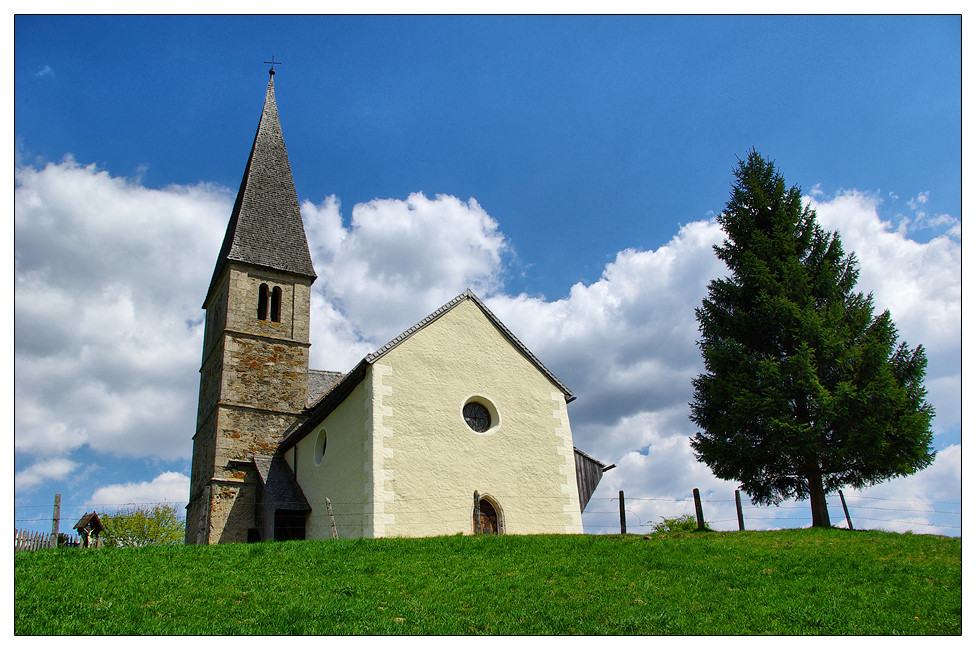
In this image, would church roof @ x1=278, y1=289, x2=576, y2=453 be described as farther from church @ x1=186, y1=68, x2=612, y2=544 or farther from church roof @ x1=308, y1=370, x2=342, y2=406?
church roof @ x1=308, y1=370, x2=342, y2=406

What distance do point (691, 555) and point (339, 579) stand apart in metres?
6.21

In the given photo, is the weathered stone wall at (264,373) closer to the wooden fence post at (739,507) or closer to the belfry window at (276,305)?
the belfry window at (276,305)

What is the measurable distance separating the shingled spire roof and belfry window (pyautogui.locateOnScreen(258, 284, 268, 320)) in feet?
3.33

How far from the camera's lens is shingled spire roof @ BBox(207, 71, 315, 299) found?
2784 centimetres

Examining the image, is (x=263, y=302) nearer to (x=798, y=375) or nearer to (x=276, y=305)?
(x=276, y=305)

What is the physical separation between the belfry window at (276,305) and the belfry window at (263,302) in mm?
257

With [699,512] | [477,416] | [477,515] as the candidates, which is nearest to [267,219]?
[477,416]

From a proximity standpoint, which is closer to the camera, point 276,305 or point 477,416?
point 477,416

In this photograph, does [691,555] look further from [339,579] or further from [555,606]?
[339,579]

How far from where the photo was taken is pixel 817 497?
1777 centimetres

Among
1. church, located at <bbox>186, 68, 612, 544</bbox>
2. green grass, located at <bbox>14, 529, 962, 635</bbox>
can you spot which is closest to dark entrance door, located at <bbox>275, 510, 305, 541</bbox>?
church, located at <bbox>186, 68, 612, 544</bbox>

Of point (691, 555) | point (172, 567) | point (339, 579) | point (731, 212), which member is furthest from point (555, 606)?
point (731, 212)

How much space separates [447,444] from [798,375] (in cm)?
972

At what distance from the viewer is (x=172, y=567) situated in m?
10.1
